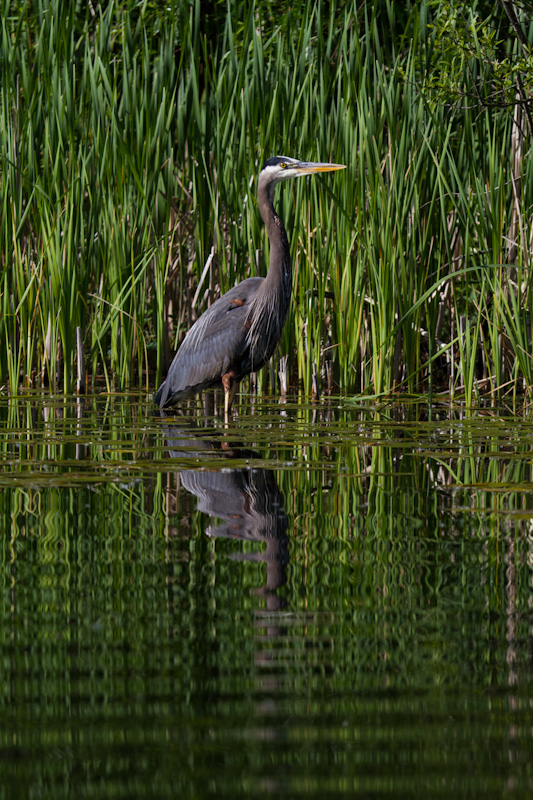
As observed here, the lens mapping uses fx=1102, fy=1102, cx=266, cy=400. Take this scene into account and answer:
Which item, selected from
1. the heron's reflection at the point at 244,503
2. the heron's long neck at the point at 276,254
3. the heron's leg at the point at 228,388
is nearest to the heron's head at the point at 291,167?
the heron's long neck at the point at 276,254

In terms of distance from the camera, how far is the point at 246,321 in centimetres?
603

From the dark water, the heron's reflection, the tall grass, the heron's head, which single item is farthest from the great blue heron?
the dark water

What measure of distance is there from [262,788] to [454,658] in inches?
24.0

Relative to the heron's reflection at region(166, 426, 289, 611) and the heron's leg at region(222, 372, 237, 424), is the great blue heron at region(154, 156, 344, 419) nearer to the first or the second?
the heron's leg at region(222, 372, 237, 424)

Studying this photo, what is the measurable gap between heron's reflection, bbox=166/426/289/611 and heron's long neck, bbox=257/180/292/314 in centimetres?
150

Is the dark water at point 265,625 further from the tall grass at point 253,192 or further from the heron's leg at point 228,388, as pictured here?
the tall grass at point 253,192

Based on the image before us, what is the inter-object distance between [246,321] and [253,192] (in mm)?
988

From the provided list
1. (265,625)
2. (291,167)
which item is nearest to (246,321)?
(291,167)

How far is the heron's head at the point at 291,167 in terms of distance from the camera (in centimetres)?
602

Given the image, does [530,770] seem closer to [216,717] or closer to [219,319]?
[216,717]

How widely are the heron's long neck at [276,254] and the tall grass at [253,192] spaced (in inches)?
12.0

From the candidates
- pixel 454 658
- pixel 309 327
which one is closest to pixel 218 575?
pixel 454 658

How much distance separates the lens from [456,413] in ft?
18.8

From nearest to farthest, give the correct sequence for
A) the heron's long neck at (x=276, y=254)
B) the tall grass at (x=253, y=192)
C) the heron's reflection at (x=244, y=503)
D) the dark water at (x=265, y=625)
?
the dark water at (x=265, y=625) < the heron's reflection at (x=244, y=503) < the heron's long neck at (x=276, y=254) < the tall grass at (x=253, y=192)
